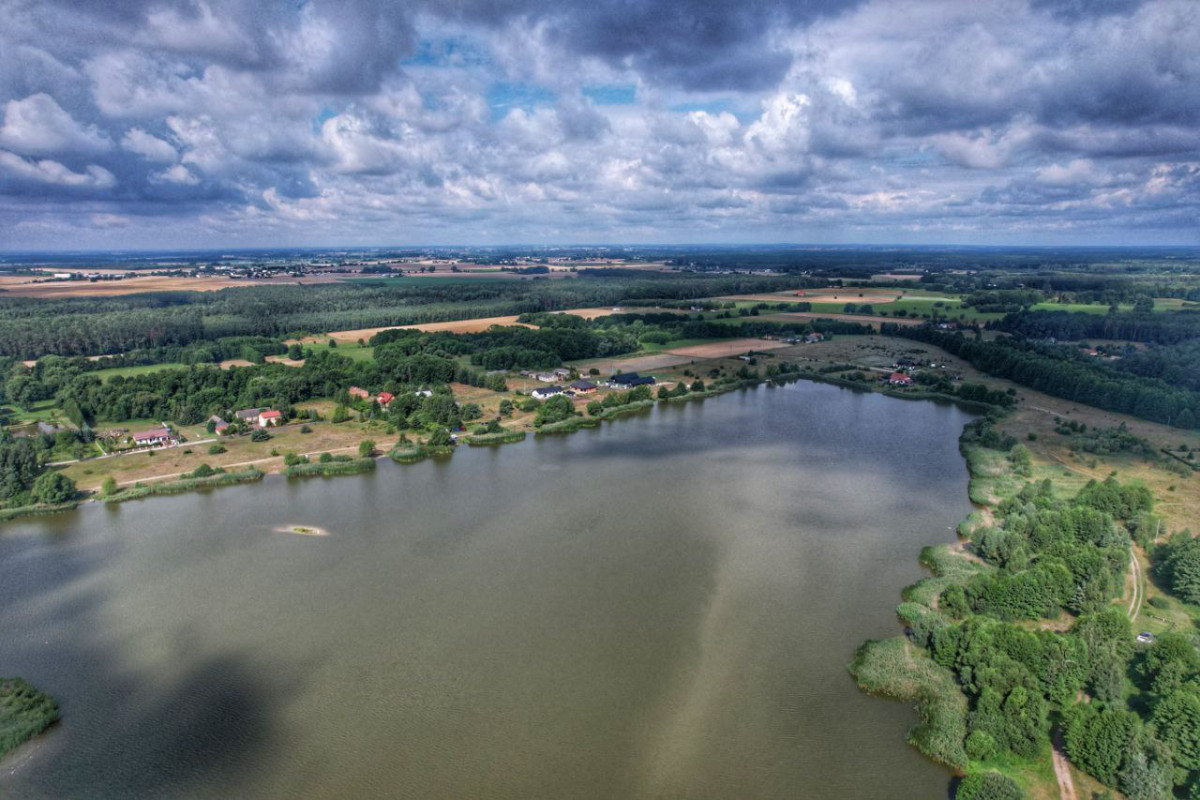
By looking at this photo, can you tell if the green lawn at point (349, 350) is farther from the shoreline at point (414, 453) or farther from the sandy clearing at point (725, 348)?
the sandy clearing at point (725, 348)

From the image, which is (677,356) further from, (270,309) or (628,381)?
(270,309)

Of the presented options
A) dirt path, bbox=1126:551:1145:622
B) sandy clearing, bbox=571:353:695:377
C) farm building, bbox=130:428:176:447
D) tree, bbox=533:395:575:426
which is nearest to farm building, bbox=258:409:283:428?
farm building, bbox=130:428:176:447

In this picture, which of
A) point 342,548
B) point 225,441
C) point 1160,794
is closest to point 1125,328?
point 1160,794

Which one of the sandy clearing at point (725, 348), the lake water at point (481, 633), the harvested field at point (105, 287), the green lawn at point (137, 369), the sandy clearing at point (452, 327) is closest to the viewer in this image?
the lake water at point (481, 633)

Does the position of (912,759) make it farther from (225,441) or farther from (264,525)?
(225,441)

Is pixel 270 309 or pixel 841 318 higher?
pixel 270 309

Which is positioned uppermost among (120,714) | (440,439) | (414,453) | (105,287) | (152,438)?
(105,287)

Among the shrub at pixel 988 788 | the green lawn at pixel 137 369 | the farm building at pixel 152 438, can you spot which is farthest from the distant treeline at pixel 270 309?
the shrub at pixel 988 788

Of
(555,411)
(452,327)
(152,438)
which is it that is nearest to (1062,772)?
(555,411)
